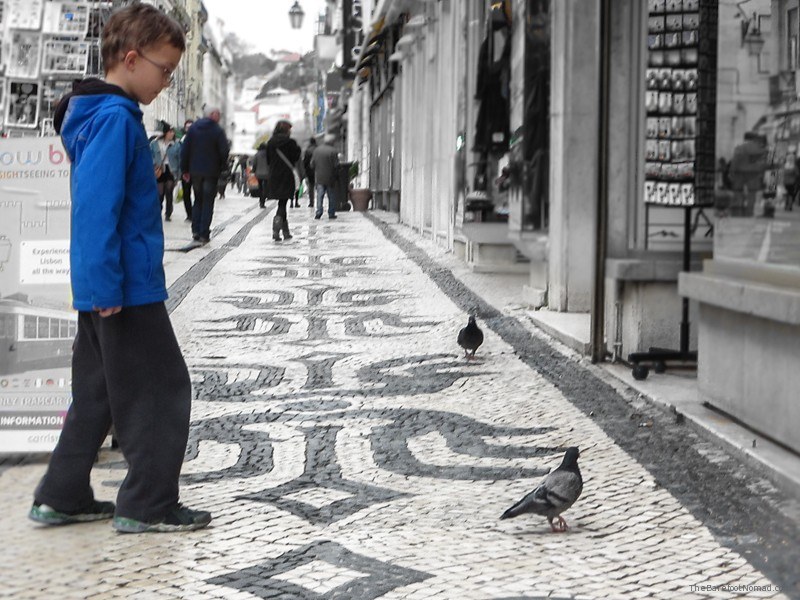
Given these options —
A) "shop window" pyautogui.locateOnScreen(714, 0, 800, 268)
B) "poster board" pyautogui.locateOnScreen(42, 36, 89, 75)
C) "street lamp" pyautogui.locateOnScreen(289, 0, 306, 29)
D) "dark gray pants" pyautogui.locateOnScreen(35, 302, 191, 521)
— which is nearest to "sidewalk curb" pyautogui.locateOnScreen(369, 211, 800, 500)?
"shop window" pyautogui.locateOnScreen(714, 0, 800, 268)

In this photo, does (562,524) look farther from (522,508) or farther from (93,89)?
(93,89)

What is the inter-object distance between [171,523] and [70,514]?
0.37 m

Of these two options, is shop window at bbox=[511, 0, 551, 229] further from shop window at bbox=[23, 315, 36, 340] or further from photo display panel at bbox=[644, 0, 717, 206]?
shop window at bbox=[23, 315, 36, 340]

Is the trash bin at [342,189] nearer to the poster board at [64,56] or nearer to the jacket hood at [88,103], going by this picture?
the poster board at [64,56]

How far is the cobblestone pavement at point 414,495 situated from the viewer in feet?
13.8

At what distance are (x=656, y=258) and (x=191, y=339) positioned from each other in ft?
10.5

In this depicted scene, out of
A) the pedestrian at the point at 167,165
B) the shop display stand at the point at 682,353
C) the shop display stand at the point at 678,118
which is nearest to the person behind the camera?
the shop display stand at the point at 678,118

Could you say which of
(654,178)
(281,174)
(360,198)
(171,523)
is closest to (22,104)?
(171,523)

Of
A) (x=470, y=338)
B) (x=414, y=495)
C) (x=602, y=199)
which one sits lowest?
(x=414, y=495)

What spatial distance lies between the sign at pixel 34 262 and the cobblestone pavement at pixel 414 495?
0.20m

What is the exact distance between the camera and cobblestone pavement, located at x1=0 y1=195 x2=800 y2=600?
422cm

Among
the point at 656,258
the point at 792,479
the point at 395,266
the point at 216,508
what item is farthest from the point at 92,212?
the point at 395,266

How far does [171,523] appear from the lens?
4754mm

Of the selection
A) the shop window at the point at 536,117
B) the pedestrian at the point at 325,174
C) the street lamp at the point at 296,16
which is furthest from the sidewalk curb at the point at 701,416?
the street lamp at the point at 296,16
